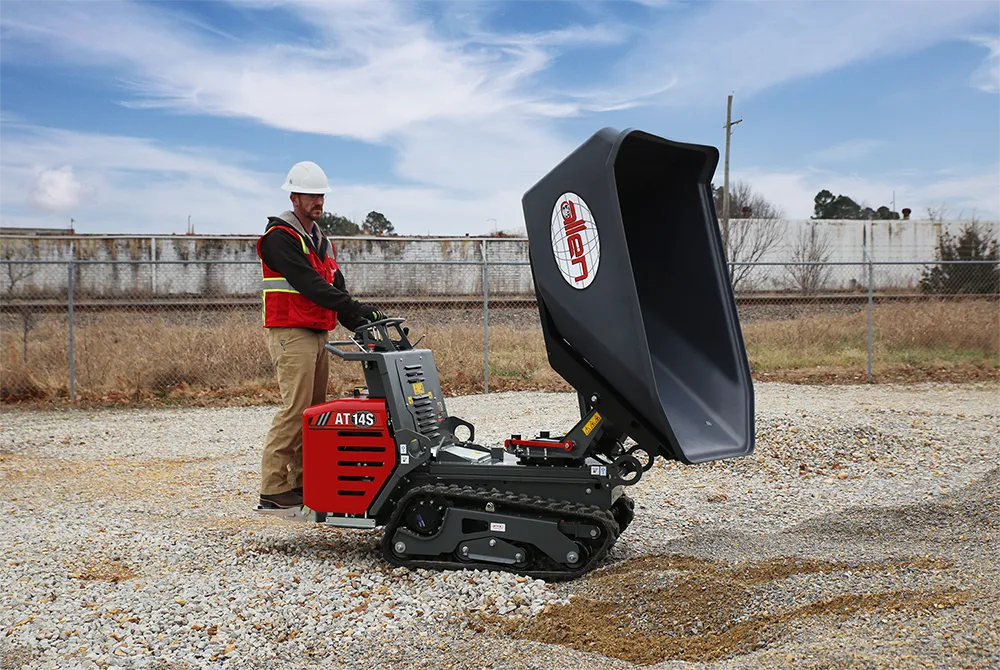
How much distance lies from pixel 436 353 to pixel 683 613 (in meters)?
9.84

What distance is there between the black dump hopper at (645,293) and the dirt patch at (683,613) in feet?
2.16

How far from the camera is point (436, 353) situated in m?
13.6

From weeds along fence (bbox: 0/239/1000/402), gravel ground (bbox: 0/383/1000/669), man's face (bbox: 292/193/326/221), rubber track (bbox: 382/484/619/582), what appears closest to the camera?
gravel ground (bbox: 0/383/1000/669)

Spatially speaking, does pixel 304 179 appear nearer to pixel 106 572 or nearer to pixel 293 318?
pixel 293 318

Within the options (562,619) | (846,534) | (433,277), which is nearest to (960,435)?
(846,534)

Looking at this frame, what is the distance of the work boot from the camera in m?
5.33

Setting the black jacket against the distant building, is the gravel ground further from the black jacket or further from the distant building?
the distant building

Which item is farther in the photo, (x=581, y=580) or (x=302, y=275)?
(x=302, y=275)

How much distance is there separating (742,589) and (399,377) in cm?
217

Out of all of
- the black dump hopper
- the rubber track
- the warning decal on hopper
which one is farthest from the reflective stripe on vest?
the warning decal on hopper

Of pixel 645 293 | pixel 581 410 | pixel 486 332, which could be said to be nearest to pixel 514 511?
pixel 581 410

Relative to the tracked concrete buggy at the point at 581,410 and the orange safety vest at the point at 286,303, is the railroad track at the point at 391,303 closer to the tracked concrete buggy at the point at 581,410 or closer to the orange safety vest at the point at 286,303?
the orange safety vest at the point at 286,303

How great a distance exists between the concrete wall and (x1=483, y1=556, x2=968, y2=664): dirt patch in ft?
48.4

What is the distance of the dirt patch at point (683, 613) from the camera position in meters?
3.64
